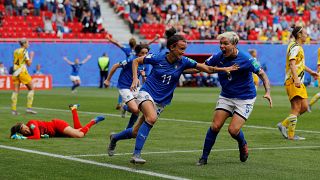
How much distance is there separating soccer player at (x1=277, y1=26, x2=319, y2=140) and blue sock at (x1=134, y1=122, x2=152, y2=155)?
15.3 feet

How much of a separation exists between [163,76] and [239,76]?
3.83 ft

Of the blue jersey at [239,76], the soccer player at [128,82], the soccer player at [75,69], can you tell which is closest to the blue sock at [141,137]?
the blue jersey at [239,76]

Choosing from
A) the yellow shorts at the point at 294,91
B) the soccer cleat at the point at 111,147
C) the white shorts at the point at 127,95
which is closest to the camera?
the soccer cleat at the point at 111,147

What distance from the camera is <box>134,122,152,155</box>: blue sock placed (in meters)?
11.9

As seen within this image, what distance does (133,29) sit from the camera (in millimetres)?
51906

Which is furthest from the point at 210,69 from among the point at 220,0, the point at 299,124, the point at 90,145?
the point at 220,0

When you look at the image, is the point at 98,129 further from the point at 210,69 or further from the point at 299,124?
the point at 210,69

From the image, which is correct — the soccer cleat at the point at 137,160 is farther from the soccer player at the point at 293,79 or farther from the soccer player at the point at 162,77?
the soccer player at the point at 293,79

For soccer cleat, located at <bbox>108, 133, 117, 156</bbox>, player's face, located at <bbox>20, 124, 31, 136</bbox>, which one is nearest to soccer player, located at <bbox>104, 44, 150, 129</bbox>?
player's face, located at <bbox>20, 124, 31, 136</bbox>

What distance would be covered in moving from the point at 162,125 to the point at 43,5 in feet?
98.8

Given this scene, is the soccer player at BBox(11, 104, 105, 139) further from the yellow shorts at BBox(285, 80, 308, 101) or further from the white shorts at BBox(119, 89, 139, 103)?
the yellow shorts at BBox(285, 80, 308, 101)

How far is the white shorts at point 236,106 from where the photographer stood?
12461 mm

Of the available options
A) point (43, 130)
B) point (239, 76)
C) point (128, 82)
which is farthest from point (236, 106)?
point (128, 82)

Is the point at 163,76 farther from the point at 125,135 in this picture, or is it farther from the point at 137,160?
the point at 137,160
